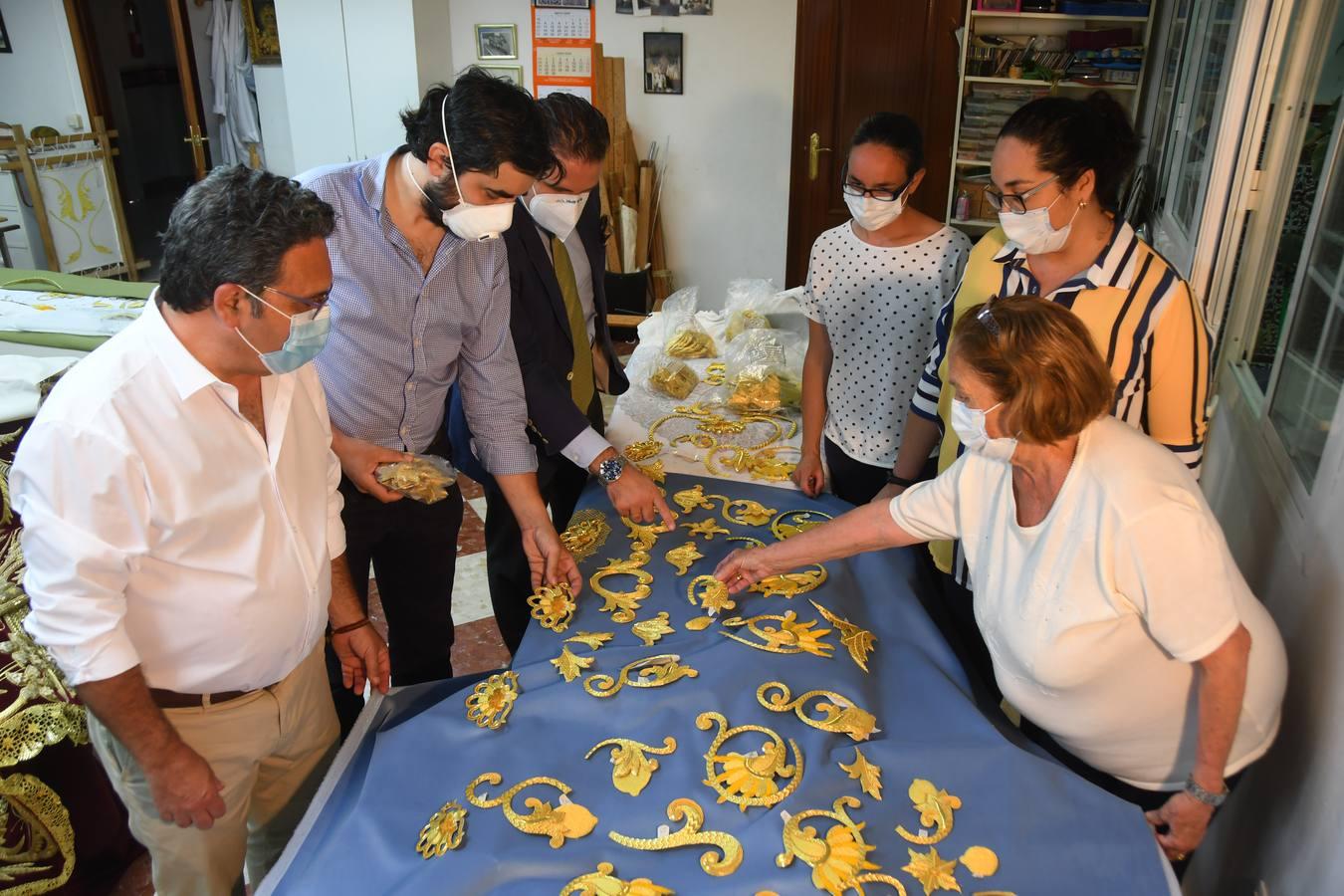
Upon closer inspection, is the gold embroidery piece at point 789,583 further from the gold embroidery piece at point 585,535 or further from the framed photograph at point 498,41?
the framed photograph at point 498,41

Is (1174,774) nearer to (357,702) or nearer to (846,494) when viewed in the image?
(846,494)

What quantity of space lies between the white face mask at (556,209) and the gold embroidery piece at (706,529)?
0.72m

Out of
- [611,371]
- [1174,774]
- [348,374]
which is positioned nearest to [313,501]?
[348,374]

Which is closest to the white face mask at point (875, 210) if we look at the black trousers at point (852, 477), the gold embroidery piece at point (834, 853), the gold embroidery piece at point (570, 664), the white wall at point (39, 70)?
the black trousers at point (852, 477)

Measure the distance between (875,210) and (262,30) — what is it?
6.03 metres

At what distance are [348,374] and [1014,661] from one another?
128cm

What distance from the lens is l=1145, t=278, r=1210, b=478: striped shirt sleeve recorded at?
1521 mm

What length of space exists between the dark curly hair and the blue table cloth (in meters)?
0.69

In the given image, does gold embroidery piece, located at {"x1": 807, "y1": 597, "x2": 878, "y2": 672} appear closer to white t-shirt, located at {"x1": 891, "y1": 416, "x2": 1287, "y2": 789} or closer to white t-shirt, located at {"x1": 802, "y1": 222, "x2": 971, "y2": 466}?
white t-shirt, located at {"x1": 891, "y1": 416, "x2": 1287, "y2": 789}

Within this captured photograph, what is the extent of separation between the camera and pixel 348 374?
Answer: 5.69 ft

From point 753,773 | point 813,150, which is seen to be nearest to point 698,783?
point 753,773

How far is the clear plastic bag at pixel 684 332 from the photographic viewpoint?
297 centimetres

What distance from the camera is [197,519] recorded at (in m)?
1.23

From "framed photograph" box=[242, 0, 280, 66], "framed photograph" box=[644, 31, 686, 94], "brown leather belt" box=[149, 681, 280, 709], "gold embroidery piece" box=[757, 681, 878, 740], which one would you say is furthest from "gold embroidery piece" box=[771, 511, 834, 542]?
"framed photograph" box=[242, 0, 280, 66]
